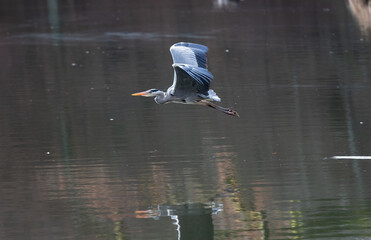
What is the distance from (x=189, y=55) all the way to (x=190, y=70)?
0.68 meters

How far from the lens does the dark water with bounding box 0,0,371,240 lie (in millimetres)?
10281

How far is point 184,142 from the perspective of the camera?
14375mm

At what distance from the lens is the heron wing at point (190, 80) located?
1175 cm

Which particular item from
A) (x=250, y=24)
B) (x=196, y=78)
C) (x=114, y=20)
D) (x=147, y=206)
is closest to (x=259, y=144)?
(x=196, y=78)

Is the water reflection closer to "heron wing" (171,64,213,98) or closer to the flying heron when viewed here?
the flying heron

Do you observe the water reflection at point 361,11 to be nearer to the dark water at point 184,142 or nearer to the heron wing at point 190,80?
the dark water at point 184,142

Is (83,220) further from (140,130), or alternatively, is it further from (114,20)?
(114,20)

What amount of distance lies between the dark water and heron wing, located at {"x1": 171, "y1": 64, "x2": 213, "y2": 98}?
1.01 m

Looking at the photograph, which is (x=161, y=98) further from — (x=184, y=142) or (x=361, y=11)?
Answer: (x=361, y=11)

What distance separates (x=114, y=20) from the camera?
36.8 meters

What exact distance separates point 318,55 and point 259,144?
36.2ft

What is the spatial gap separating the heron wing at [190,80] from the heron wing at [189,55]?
164 mm

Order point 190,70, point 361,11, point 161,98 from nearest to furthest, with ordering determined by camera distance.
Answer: point 190,70
point 161,98
point 361,11

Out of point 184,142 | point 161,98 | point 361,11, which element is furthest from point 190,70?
point 361,11
